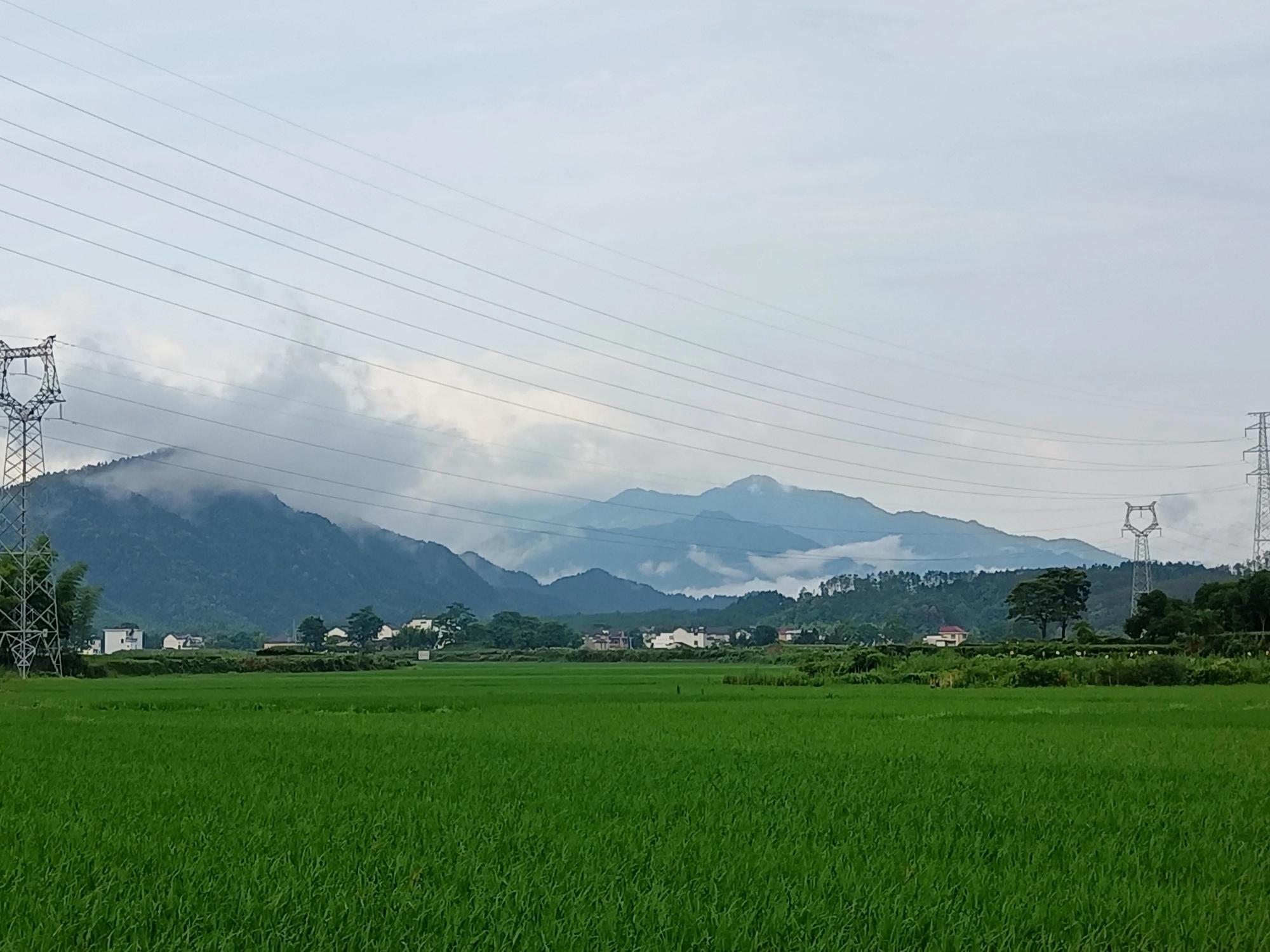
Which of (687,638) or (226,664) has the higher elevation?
(226,664)

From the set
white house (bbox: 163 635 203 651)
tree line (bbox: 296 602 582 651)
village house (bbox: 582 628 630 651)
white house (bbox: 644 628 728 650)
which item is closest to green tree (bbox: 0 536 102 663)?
tree line (bbox: 296 602 582 651)

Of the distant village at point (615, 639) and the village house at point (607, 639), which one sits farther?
the village house at point (607, 639)

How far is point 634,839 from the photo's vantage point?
8.70 meters

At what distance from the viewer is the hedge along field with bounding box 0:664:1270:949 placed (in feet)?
20.0

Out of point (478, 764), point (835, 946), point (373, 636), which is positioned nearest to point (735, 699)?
point (478, 764)

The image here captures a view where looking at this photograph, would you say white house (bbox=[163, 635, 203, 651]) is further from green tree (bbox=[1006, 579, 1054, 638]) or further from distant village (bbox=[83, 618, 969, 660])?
green tree (bbox=[1006, 579, 1054, 638])

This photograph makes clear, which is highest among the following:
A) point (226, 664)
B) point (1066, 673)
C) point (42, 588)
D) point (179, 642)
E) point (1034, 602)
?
point (42, 588)

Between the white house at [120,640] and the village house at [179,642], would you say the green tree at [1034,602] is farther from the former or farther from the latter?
the village house at [179,642]

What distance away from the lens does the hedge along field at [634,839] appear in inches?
240

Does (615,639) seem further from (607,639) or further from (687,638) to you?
(687,638)

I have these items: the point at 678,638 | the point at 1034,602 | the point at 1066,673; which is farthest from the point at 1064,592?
the point at 678,638

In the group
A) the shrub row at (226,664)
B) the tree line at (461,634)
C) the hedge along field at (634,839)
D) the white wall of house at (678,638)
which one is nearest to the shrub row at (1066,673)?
the hedge along field at (634,839)

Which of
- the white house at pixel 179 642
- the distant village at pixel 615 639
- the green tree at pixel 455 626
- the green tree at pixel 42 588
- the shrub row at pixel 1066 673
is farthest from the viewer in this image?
the white house at pixel 179 642

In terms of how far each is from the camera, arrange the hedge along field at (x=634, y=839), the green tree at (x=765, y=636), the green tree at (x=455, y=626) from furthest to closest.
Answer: the green tree at (x=765, y=636) → the green tree at (x=455, y=626) → the hedge along field at (x=634, y=839)
